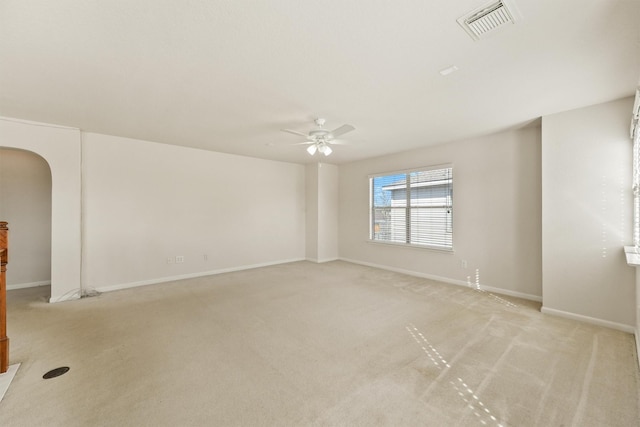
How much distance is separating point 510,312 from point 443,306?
31.6 inches

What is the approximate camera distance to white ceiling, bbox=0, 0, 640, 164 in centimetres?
166

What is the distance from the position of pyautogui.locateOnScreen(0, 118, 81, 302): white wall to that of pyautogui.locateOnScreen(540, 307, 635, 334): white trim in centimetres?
675

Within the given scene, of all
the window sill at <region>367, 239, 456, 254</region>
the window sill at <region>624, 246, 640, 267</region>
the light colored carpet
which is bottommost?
the light colored carpet

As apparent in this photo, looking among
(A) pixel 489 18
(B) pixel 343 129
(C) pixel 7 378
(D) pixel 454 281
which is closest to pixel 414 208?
(D) pixel 454 281

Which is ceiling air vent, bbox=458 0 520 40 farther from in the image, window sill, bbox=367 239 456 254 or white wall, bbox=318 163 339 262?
white wall, bbox=318 163 339 262

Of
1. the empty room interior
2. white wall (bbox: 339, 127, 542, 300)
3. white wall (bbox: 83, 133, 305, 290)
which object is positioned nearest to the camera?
the empty room interior

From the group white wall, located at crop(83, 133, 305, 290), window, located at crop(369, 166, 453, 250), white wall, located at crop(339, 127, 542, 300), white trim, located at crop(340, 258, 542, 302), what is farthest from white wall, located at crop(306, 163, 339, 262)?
white wall, located at crop(339, 127, 542, 300)

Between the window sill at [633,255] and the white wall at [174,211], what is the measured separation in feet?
18.8

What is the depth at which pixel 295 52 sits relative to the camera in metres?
2.07

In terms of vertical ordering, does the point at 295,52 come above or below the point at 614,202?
above

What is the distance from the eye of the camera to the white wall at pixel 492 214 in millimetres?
3889

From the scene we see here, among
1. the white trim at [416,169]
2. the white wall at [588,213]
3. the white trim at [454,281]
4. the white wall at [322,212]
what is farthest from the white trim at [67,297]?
the white wall at [588,213]

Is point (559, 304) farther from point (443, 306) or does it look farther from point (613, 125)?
point (613, 125)

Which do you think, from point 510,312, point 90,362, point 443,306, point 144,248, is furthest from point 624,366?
point 144,248
